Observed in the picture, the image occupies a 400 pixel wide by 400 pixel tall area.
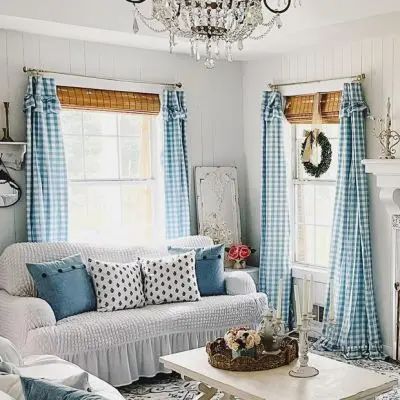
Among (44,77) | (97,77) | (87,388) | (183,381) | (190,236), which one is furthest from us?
(190,236)

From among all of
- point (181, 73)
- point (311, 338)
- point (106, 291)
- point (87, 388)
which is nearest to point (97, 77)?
point (181, 73)

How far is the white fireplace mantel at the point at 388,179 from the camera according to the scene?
15.9 ft

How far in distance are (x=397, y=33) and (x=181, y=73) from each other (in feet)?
6.22

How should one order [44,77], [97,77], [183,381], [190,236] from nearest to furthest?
[183,381] → [44,77] → [97,77] → [190,236]

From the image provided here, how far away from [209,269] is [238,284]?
0.26 meters

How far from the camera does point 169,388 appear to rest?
4.57 meters

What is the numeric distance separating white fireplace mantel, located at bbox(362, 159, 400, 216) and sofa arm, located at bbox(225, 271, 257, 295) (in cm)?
122

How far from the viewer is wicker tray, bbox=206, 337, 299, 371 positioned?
11.6ft

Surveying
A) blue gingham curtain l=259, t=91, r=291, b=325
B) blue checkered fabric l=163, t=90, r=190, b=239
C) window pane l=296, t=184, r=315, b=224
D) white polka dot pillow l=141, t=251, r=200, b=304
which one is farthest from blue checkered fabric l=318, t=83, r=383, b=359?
blue checkered fabric l=163, t=90, r=190, b=239

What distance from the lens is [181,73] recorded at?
5.89 m

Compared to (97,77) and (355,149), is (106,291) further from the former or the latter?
(355,149)

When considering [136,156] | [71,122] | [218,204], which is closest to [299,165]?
[218,204]

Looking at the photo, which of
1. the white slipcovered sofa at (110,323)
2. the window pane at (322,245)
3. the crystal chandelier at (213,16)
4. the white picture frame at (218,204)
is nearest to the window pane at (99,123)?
the white picture frame at (218,204)

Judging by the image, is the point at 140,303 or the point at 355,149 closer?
the point at 140,303
